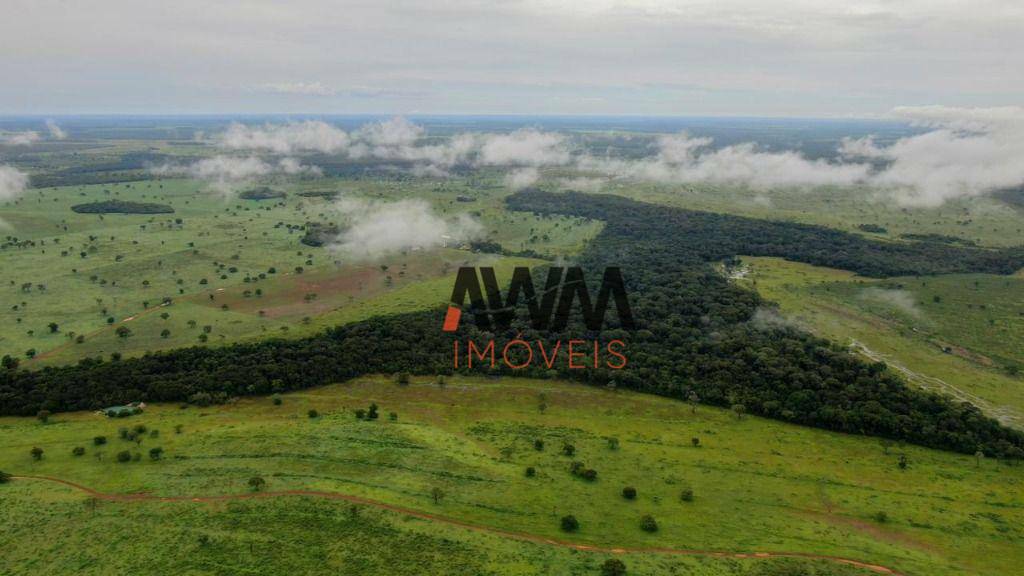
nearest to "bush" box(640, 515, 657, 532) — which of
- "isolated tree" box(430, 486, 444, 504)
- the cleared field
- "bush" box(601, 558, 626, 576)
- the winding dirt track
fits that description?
the winding dirt track

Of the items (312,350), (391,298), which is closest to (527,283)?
(391,298)

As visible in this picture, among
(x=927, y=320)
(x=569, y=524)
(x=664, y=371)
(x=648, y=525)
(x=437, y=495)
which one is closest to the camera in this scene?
(x=569, y=524)

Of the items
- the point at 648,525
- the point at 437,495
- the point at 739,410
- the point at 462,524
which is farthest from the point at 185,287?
the point at 739,410

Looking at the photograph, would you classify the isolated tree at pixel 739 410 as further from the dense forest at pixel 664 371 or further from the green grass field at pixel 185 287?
the green grass field at pixel 185 287

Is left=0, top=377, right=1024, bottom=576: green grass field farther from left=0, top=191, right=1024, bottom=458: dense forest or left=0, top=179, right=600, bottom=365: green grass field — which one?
left=0, top=179, right=600, bottom=365: green grass field

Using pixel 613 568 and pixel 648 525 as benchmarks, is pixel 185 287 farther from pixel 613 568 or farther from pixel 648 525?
pixel 613 568

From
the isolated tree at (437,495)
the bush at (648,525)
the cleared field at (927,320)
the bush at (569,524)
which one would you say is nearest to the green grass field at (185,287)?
the isolated tree at (437,495)
